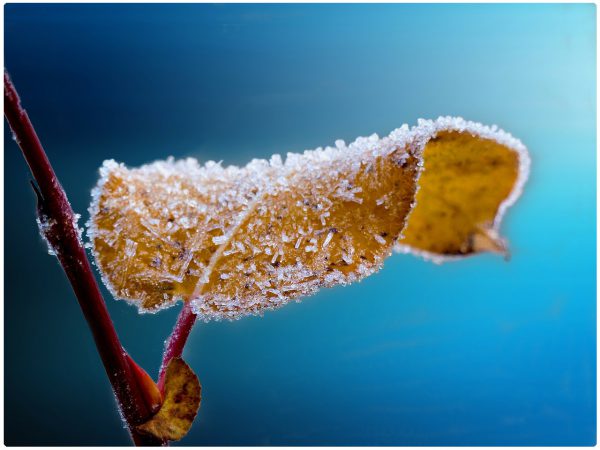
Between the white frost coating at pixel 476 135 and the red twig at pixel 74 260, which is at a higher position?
the white frost coating at pixel 476 135

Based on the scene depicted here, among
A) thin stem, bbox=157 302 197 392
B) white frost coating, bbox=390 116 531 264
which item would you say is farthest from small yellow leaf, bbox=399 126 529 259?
thin stem, bbox=157 302 197 392

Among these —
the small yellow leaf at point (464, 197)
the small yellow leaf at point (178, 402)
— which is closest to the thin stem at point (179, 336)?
the small yellow leaf at point (178, 402)

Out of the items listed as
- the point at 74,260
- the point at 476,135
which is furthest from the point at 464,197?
the point at 74,260

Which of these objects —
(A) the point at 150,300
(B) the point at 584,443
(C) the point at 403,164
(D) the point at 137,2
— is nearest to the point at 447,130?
(C) the point at 403,164

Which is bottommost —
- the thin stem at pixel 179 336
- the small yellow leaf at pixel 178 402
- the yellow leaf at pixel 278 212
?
the small yellow leaf at pixel 178 402

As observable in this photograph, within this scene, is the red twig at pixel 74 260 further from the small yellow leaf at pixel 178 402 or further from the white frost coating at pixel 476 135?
the white frost coating at pixel 476 135

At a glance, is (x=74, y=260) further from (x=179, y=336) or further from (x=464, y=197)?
(x=464, y=197)

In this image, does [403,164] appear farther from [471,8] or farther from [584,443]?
[584,443]

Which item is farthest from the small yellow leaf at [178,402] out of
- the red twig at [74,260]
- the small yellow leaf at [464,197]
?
the small yellow leaf at [464,197]
